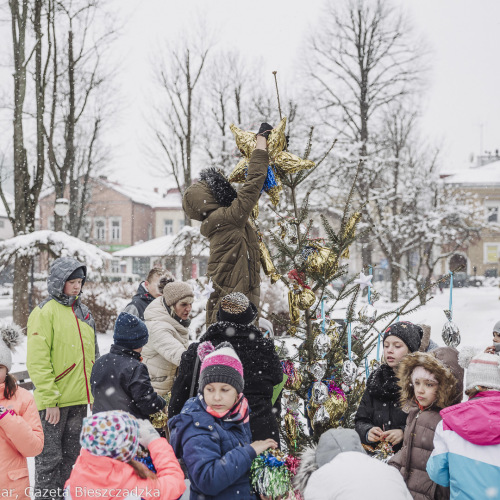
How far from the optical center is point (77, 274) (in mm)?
3717

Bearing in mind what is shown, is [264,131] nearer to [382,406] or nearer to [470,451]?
[382,406]

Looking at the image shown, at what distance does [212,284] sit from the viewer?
11.0 ft

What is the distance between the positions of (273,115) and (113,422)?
67.6 feet

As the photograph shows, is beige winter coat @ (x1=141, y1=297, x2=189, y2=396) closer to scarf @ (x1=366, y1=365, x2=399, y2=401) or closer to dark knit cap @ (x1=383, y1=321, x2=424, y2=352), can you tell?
scarf @ (x1=366, y1=365, x2=399, y2=401)

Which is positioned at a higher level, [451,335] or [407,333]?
[407,333]

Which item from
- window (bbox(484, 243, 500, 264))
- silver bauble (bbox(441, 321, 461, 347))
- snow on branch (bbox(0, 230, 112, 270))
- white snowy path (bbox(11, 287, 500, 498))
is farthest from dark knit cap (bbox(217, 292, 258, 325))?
window (bbox(484, 243, 500, 264))

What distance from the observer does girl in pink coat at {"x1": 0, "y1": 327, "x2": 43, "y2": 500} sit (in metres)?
2.69

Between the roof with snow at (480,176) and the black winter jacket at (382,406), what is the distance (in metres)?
39.8

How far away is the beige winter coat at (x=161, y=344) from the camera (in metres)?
3.94

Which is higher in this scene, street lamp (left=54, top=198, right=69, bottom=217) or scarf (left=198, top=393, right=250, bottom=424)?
street lamp (left=54, top=198, right=69, bottom=217)

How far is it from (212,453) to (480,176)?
4521 cm

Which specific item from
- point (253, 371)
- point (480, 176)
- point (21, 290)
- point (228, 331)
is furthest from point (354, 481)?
point (480, 176)

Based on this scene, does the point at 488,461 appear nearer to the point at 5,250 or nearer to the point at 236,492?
the point at 236,492

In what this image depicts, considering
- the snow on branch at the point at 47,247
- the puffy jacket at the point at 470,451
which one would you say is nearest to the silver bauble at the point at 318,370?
the puffy jacket at the point at 470,451
